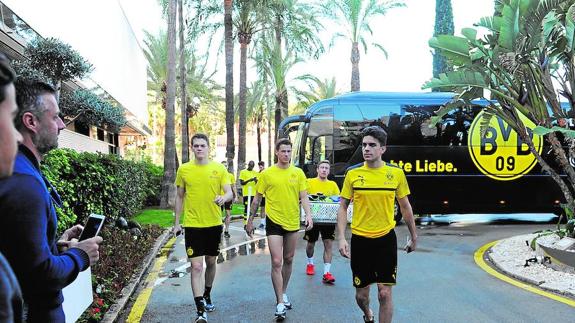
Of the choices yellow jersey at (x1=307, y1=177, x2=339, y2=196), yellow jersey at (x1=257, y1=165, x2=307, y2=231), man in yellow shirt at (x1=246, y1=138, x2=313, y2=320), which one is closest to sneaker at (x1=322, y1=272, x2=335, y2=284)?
man in yellow shirt at (x1=246, y1=138, x2=313, y2=320)

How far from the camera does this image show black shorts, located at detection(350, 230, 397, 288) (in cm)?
411

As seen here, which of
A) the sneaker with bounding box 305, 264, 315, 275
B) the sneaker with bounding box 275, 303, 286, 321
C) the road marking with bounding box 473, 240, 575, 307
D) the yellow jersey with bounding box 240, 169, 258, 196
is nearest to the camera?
the sneaker with bounding box 275, 303, 286, 321

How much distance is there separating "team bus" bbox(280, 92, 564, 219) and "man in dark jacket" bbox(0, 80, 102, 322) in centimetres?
1119

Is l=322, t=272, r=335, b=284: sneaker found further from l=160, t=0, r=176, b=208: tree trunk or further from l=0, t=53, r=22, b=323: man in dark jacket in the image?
l=160, t=0, r=176, b=208: tree trunk

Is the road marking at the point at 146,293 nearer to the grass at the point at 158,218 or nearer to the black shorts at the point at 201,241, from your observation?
the black shorts at the point at 201,241

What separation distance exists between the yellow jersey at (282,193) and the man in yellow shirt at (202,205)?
471 mm

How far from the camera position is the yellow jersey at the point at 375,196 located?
423cm

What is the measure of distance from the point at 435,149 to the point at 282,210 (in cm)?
931

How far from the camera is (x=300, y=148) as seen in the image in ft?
44.3

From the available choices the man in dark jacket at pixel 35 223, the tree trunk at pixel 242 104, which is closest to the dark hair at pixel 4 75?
the man in dark jacket at pixel 35 223

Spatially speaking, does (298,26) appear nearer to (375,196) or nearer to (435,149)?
(435,149)

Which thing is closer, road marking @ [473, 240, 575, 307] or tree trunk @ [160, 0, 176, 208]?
road marking @ [473, 240, 575, 307]

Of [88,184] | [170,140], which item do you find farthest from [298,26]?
[88,184]

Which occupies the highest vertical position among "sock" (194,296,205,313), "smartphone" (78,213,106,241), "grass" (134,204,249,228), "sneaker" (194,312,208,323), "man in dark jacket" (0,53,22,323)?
"man in dark jacket" (0,53,22,323)
